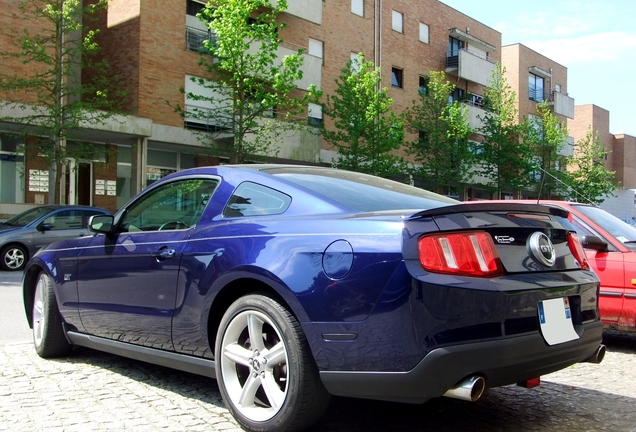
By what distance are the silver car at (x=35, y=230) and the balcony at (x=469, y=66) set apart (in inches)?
1140

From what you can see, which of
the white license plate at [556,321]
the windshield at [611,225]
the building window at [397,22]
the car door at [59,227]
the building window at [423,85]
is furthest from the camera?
the building window at [397,22]

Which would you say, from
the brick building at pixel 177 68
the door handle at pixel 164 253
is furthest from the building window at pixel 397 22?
the door handle at pixel 164 253

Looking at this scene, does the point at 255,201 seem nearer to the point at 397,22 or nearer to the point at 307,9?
→ the point at 307,9

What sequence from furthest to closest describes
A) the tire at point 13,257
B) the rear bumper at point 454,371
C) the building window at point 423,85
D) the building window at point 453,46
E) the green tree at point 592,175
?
the building window at point 453,46, the green tree at point 592,175, the building window at point 423,85, the tire at point 13,257, the rear bumper at point 454,371

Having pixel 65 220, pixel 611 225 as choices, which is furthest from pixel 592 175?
pixel 611 225

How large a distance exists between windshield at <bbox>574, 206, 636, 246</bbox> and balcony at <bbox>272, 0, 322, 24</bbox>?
77.3 ft

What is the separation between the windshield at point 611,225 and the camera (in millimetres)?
6571

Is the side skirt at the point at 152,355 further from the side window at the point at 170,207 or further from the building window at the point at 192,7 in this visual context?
the building window at the point at 192,7

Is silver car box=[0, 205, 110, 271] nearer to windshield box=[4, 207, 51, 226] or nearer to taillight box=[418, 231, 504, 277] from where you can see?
windshield box=[4, 207, 51, 226]

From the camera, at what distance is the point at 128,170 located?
81.7 feet

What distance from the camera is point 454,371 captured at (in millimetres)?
2912

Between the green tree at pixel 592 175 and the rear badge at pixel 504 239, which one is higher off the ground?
the green tree at pixel 592 175

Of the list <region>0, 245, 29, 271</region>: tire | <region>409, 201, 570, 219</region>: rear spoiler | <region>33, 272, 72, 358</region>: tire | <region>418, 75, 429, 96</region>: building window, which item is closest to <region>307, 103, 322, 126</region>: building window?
<region>418, 75, 429, 96</region>: building window

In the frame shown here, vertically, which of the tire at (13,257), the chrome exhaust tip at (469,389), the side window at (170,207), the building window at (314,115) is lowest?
the tire at (13,257)
